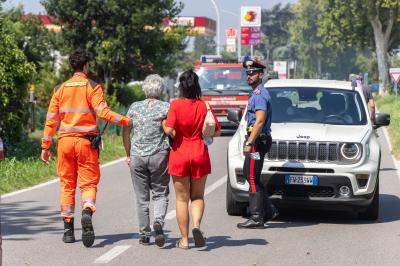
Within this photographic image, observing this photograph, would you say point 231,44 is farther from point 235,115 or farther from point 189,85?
point 189,85

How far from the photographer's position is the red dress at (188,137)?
9359mm

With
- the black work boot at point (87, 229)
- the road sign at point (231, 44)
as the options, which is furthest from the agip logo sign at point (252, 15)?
the black work boot at point (87, 229)

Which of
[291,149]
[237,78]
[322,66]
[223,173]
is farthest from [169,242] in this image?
[322,66]

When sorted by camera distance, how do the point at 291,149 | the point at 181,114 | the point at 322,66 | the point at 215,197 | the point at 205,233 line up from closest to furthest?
1. the point at 181,114
2. the point at 205,233
3. the point at 291,149
4. the point at 215,197
5. the point at 322,66

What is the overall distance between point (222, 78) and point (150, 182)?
67.8 ft

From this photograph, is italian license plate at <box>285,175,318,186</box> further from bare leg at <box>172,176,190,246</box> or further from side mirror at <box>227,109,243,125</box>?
bare leg at <box>172,176,190,246</box>

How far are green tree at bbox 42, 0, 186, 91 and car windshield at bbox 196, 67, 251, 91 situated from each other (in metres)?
3.26

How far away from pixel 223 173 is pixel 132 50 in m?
16.3

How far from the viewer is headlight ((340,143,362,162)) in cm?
1148

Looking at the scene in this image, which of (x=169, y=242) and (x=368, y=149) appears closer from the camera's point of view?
(x=169, y=242)

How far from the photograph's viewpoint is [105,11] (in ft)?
107

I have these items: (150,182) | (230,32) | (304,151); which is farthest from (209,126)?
(230,32)

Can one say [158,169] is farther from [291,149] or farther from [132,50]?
[132,50]

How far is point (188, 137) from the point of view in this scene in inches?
370
